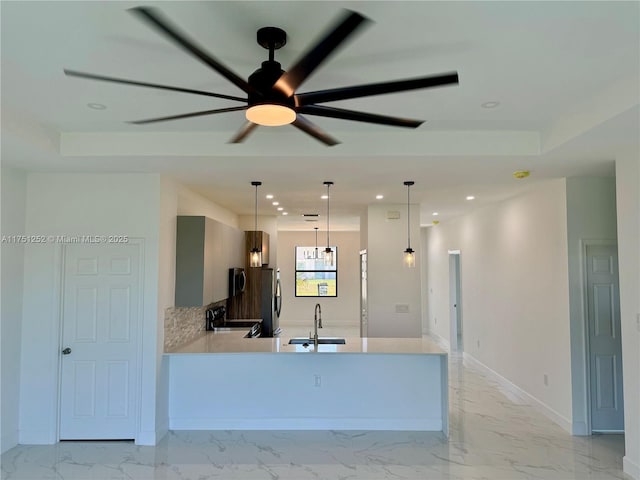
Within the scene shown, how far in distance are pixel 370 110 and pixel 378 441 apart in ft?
10.4

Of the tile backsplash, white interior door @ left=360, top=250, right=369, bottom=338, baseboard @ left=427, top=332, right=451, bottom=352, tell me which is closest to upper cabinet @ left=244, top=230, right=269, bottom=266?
white interior door @ left=360, top=250, right=369, bottom=338

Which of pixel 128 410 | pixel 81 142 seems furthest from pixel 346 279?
pixel 81 142

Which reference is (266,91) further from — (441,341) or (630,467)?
(441,341)

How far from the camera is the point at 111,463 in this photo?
12.0ft

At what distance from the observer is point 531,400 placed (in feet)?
17.1

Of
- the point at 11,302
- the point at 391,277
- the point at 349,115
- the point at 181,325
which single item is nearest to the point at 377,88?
the point at 349,115

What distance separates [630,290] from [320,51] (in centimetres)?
338

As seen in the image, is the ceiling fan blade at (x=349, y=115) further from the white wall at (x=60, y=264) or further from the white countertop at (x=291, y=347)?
the white countertop at (x=291, y=347)

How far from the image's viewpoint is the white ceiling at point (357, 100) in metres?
1.88

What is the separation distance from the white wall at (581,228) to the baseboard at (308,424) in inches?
66.2


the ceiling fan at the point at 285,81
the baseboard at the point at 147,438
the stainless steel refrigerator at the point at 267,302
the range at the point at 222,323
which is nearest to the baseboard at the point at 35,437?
the baseboard at the point at 147,438

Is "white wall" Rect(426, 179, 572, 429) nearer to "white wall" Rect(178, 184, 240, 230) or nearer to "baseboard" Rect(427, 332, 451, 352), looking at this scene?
"baseboard" Rect(427, 332, 451, 352)

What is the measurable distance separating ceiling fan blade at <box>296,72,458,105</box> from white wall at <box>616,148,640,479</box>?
2.59 m

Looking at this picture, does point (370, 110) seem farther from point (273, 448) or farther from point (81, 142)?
point (273, 448)
